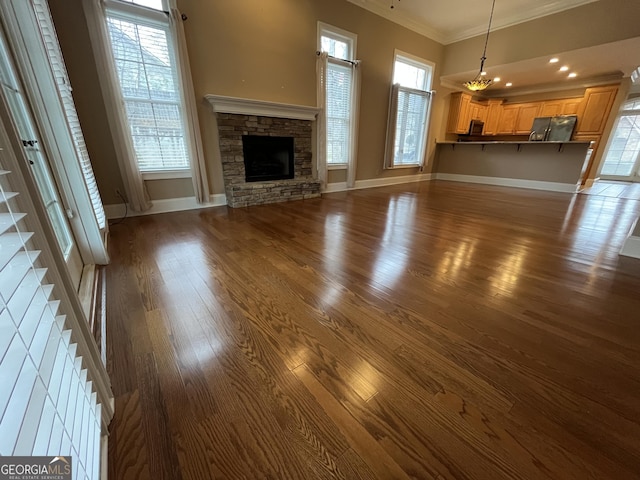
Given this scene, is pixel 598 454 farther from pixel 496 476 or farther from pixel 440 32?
pixel 440 32

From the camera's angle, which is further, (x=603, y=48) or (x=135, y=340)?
(x=603, y=48)

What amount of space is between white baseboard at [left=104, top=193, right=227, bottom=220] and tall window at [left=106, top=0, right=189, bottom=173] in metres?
0.44

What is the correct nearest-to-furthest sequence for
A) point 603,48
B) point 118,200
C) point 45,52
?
1. point 45,52
2. point 118,200
3. point 603,48

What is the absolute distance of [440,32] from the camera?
5.98m

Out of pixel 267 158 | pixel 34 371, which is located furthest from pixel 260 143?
pixel 34 371

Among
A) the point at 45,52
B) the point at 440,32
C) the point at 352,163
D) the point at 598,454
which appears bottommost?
the point at 598,454

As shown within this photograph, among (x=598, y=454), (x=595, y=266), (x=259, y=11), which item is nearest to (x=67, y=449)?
(x=598, y=454)

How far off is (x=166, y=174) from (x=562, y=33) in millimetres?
7068

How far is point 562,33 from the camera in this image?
4.63 m

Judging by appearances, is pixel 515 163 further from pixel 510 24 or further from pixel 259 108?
pixel 259 108

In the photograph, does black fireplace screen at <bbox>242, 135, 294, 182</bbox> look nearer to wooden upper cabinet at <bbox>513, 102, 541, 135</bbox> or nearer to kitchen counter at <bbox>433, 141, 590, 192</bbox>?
kitchen counter at <bbox>433, 141, 590, 192</bbox>

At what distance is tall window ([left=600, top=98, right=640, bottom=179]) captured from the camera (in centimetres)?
797

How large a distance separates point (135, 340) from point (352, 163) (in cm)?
493

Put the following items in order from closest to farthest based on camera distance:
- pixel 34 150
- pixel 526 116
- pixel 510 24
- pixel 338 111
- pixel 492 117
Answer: pixel 34 150 < pixel 338 111 < pixel 510 24 < pixel 526 116 < pixel 492 117
